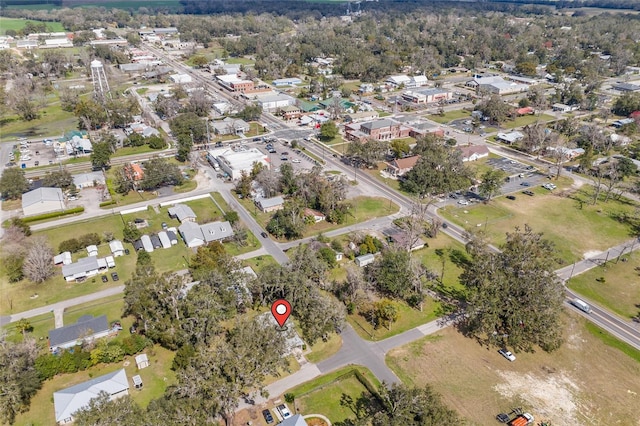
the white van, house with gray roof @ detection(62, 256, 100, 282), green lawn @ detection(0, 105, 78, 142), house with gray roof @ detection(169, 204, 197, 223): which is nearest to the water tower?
green lawn @ detection(0, 105, 78, 142)

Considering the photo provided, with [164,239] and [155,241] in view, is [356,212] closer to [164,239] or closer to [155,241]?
[164,239]

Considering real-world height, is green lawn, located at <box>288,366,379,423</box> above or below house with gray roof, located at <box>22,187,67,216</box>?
below

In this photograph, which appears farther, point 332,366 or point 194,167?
point 194,167

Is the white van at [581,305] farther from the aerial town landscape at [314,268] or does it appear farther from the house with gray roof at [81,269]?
the house with gray roof at [81,269]

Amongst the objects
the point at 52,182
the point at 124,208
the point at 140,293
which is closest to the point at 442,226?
the point at 140,293

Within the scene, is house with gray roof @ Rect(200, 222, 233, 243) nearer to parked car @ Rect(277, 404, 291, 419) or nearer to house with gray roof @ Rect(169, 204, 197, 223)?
house with gray roof @ Rect(169, 204, 197, 223)

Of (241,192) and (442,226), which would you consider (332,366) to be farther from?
(241,192)
